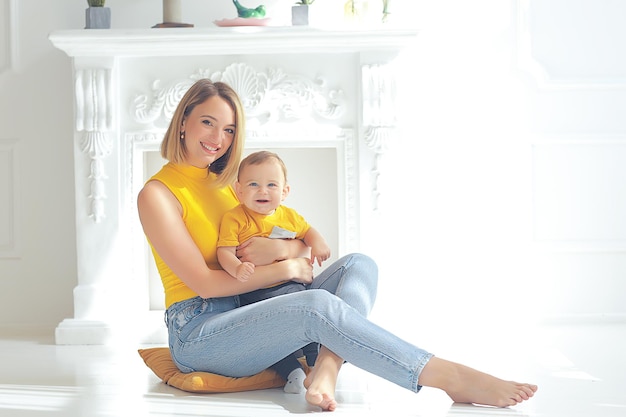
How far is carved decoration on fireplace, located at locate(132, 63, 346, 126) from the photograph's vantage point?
343cm

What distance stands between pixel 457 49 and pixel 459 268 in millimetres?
925

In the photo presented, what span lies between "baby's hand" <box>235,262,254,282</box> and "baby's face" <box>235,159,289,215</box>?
18cm

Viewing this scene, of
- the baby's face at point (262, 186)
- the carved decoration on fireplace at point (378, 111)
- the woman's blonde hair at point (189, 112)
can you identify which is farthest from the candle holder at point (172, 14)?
the baby's face at point (262, 186)

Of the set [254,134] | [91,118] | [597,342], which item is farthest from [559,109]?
[91,118]

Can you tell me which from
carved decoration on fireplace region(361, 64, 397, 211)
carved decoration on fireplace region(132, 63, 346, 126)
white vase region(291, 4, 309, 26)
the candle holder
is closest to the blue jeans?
carved decoration on fireplace region(361, 64, 397, 211)

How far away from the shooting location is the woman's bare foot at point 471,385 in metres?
2.04

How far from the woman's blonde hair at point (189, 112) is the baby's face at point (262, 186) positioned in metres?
0.06

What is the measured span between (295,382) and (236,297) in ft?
0.98

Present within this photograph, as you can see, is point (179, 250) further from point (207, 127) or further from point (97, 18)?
point (97, 18)

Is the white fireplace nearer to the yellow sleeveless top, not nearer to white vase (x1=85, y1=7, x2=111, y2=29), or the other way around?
white vase (x1=85, y1=7, x2=111, y2=29)

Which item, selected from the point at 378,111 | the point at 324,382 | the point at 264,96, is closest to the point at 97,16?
the point at 264,96

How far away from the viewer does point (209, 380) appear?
7.47 ft

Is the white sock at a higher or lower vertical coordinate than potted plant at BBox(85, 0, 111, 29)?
lower

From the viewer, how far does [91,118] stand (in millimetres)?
3410
